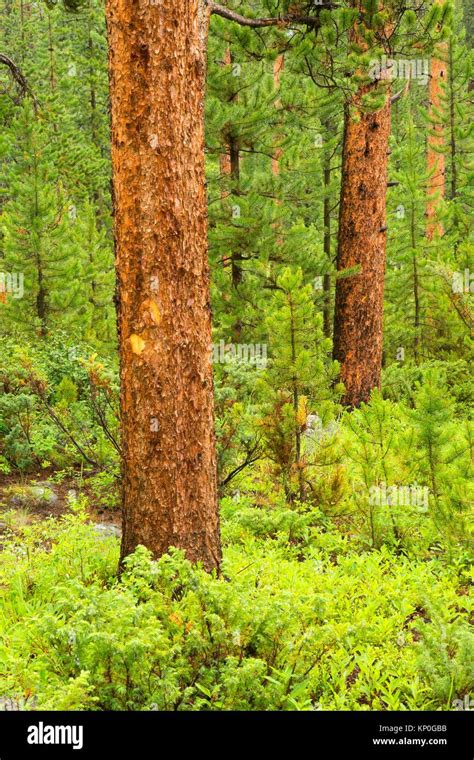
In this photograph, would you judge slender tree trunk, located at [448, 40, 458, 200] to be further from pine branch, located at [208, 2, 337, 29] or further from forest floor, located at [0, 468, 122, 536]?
forest floor, located at [0, 468, 122, 536]

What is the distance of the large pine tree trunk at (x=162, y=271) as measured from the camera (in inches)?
162

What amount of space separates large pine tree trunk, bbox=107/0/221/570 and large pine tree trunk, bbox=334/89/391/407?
197 inches

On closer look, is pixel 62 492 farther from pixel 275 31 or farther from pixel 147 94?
pixel 275 31

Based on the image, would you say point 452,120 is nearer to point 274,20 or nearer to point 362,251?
point 362,251

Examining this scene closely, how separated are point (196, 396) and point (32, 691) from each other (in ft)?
6.12

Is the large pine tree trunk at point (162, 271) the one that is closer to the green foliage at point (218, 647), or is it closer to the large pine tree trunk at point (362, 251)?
the green foliage at point (218, 647)

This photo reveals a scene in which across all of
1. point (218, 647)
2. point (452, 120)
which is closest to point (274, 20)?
point (218, 647)

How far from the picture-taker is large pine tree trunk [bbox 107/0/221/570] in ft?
13.5

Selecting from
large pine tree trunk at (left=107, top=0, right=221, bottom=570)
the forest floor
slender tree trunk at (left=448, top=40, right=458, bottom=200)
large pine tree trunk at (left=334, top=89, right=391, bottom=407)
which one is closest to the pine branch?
large pine tree trunk at (left=107, top=0, right=221, bottom=570)

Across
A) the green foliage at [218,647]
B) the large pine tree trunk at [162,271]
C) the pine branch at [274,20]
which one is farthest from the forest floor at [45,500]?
the pine branch at [274,20]

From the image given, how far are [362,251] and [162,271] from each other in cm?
556

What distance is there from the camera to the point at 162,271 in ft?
13.8

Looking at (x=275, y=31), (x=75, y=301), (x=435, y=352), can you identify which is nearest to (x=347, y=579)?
(x=275, y=31)

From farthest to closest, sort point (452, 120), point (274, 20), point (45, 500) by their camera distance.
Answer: point (452, 120), point (45, 500), point (274, 20)
